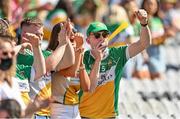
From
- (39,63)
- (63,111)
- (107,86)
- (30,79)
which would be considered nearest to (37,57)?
(39,63)

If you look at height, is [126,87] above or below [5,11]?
below

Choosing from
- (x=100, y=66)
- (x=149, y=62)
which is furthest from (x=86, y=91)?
(x=149, y=62)

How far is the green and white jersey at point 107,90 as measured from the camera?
9.39 metres

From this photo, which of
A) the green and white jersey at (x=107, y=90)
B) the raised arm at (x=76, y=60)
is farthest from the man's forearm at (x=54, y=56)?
the green and white jersey at (x=107, y=90)

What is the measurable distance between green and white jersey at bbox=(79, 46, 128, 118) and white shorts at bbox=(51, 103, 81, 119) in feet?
2.82

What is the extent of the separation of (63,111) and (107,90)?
1025 mm

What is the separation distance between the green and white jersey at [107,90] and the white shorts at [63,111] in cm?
86

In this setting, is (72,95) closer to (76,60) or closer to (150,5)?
(76,60)

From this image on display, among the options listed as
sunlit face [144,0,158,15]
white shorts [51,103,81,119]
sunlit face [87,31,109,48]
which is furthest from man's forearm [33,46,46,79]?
sunlit face [144,0,158,15]

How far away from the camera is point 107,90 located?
30.9ft

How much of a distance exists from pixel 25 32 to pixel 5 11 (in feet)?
15.2

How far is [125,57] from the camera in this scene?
941 cm

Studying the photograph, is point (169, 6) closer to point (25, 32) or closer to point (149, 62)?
point (149, 62)

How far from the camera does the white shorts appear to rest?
8453 mm
